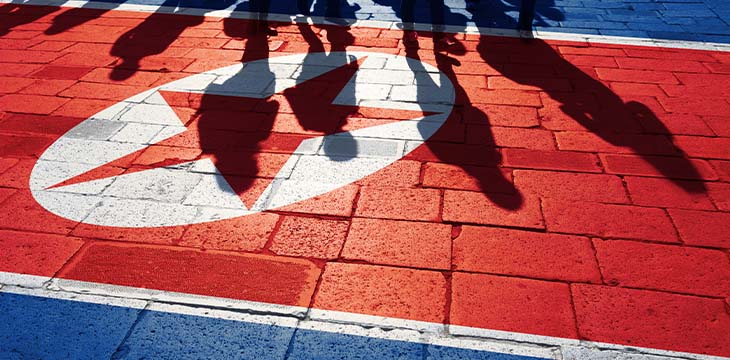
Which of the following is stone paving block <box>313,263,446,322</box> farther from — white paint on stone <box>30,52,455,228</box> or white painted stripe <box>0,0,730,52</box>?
white painted stripe <box>0,0,730,52</box>

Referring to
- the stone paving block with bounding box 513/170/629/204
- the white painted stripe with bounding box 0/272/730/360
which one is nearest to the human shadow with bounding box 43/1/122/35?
the white painted stripe with bounding box 0/272/730/360

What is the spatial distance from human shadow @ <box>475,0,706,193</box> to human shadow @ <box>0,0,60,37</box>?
18.2ft

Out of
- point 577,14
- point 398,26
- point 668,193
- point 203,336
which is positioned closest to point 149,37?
point 398,26

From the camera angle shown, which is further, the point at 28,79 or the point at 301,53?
the point at 301,53

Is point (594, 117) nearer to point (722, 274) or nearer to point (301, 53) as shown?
point (722, 274)

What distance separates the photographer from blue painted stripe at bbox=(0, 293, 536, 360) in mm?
2346

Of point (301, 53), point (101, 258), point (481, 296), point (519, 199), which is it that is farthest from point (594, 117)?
point (101, 258)

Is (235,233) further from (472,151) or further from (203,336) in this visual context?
(472,151)

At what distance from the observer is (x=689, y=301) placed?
2617mm

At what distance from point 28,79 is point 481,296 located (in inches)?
184

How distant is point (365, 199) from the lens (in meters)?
3.40

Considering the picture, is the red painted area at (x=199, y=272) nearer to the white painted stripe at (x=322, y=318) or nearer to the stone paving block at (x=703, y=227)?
the white painted stripe at (x=322, y=318)

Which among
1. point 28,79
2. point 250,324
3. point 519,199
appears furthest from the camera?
point 28,79

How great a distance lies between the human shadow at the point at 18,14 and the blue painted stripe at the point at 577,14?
2.90 feet
